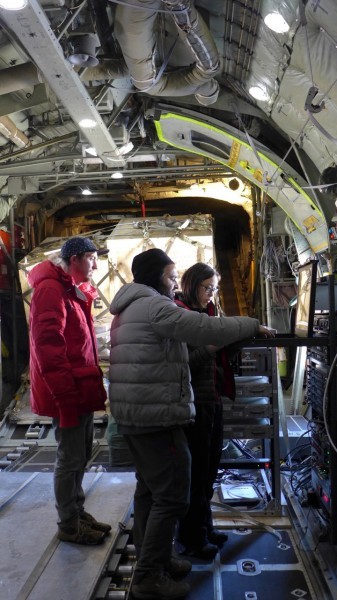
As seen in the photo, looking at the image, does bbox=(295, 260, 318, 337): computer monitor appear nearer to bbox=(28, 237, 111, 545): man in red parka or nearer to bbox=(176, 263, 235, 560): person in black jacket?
bbox=(176, 263, 235, 560): person in black jacket

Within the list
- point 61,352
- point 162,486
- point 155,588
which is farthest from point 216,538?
point 61,352

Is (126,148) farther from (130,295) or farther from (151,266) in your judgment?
(130,295)

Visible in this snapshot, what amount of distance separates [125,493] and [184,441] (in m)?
1.65

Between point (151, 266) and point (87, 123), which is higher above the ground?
point (87, 123)

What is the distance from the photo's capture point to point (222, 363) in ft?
11.3

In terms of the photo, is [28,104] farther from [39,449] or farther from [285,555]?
[285,555]

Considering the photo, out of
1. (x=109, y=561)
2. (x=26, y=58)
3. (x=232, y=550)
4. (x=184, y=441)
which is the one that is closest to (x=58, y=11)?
(x=26, y=58)

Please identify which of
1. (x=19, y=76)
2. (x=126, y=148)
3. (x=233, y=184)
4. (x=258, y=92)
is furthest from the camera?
(x=233, y=184)

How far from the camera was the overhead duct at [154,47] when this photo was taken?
3.00 meters

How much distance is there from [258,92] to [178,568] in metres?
3.60

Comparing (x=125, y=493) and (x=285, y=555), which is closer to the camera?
(x=285, y=555)

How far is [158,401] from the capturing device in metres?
2.46

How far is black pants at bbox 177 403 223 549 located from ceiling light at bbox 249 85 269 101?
8.30 ft

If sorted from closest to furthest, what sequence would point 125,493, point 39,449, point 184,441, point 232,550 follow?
point 184,441 < point 232,550 < point 125,493 < point 39,449
